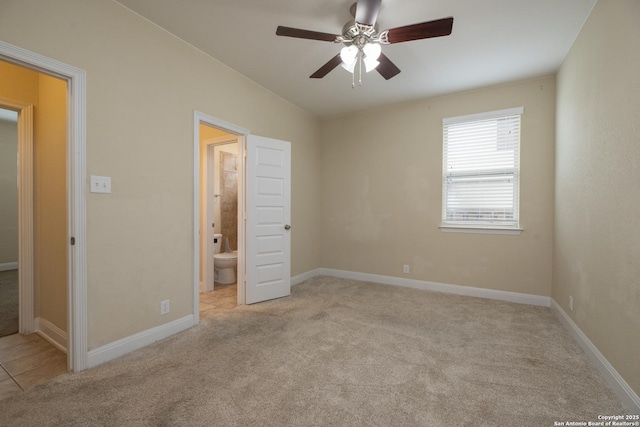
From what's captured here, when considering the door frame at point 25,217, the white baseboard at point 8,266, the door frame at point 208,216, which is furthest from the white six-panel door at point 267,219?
the white baseboard at point 8,266

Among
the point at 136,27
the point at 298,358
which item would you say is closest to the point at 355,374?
the point at 298,358

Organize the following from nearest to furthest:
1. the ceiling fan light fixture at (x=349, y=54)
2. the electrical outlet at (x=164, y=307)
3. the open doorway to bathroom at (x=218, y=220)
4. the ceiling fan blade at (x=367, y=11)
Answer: the ceiling fan blade at (x=367, y=11)
the ceiling fan light fixture at (x=349, y=54)
the electrical outlet at (x=164, y=307)
the open doorway to bathroom at (x=218, y=220)

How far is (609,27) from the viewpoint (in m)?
1.97

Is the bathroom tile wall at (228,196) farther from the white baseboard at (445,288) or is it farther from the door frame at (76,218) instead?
the door frame at (76,218)

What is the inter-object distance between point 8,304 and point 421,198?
17.9 ft

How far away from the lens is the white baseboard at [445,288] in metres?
3.50

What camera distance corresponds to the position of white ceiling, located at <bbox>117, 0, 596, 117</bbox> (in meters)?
2.23

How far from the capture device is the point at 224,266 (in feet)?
14.5

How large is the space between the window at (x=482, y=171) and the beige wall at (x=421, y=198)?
99 mm

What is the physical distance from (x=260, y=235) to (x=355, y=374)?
6.81ft

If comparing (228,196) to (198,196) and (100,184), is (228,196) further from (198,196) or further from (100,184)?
(100,184)

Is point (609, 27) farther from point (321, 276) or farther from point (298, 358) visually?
point (321, 276)

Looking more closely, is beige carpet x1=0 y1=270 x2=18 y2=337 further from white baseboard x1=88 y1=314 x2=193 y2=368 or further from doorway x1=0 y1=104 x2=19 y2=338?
white baseboard x1=88 y1=314 x2=193 y2=368

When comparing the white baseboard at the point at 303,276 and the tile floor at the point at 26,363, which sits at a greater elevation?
the white baseboard at the point at 303,276
